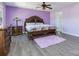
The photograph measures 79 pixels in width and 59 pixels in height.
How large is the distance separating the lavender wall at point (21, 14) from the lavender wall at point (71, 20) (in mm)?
1860

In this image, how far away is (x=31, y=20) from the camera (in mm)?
8883

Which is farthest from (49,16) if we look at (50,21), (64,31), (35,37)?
(35,37)

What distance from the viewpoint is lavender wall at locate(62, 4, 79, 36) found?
6781 millimetres

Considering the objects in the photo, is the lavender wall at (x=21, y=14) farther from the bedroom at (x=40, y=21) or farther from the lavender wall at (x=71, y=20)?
the lavender wall at (x=71, y=20)

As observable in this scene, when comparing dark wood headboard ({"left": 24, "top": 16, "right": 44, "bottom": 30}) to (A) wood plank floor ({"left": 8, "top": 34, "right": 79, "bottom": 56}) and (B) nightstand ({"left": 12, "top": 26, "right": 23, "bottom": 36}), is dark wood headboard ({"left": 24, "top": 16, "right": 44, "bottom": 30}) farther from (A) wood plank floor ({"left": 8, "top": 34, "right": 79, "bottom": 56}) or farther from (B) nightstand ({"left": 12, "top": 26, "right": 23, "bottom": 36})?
(A) wood plank floor ({"left": 8, "top": 34, "right": 79, "bottom": 56})

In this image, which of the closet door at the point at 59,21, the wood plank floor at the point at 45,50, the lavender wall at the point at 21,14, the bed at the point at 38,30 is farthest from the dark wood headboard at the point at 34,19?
the wood plank floor at the point at 45,50

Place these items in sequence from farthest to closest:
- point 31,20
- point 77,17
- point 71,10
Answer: point 31,20 < point 71,10 < point 77,17

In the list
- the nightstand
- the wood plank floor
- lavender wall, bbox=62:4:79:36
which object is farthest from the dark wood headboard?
the wood plank floor

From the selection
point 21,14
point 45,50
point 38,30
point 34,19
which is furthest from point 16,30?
point 45,50

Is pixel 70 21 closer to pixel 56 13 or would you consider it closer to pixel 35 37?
pixel 56 13

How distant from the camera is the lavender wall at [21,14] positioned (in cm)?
686

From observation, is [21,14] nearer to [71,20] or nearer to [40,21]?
[40,21]

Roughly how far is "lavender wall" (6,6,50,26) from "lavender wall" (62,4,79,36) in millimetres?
1860

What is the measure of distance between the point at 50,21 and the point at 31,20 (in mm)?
2193
